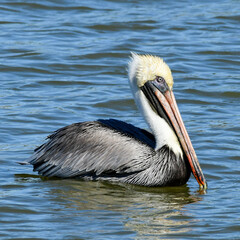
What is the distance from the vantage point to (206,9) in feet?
53.0

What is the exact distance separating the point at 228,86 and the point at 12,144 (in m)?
3.83

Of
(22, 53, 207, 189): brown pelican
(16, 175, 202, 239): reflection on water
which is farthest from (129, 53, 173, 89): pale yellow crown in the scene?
(16, 175, 202, 239): reflection on water

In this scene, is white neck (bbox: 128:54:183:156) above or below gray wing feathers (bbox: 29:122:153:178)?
above

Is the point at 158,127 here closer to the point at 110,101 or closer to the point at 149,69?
the point at 149,69

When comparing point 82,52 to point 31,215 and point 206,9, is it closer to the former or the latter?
point 206,9

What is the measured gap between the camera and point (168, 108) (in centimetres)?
816

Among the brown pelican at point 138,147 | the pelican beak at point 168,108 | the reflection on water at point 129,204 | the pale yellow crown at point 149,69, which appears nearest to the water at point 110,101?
the reflection on water at point 129,204

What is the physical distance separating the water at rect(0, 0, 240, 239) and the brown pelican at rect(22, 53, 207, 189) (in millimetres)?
142

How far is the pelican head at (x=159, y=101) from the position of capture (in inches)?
317

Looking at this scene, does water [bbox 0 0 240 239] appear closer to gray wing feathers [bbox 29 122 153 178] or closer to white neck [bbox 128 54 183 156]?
gray wing feathers [bbox 29 122 153 178]

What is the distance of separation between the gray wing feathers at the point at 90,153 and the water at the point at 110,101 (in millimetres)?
156

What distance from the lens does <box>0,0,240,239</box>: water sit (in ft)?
22.8

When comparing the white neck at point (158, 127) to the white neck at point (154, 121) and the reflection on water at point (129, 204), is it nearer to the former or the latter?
the white neck at point (154, 121)

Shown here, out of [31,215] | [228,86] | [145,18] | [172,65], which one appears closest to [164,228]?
[31,215]
